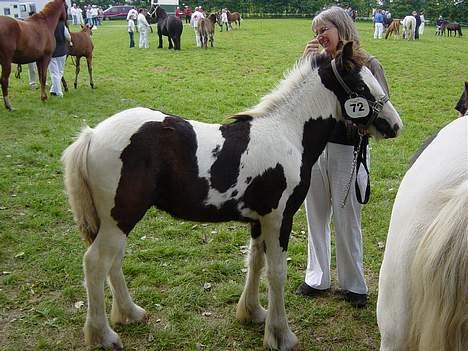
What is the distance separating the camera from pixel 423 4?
50.8 m

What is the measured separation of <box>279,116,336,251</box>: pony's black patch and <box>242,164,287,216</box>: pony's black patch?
101 mm

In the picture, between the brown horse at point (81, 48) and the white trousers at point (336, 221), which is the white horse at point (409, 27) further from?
the white trousers at point (336, 221)

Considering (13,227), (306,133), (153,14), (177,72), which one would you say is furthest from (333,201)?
(153,14)

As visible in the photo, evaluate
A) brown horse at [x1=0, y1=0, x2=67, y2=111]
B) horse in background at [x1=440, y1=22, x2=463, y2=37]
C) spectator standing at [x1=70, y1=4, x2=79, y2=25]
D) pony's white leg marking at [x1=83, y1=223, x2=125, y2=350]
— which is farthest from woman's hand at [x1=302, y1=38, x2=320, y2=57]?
spectator standing at [x1=70, y1=4, x2=79, y2=25]

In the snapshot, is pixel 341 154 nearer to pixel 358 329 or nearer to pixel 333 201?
pixel 333 201

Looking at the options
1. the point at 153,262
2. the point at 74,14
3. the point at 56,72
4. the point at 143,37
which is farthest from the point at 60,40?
the point at 74,14

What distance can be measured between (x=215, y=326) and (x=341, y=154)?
1.51m

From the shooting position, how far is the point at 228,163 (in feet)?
9.23

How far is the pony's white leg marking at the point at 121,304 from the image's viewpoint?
3.19m

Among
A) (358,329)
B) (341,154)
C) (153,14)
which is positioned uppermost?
(153,14)

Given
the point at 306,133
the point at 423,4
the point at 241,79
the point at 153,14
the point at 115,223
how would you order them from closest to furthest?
the point at 115,223, the point at 306,133, the point at 241,79, the point at 153,14, the point at 423,4

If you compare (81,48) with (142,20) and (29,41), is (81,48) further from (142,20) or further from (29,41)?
(142,20)

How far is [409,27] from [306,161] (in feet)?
91.8

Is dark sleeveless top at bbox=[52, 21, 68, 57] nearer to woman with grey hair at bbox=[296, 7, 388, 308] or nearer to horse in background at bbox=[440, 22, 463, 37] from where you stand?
A: woman with grey hair at bbox=[296, 7, 388, 308]
